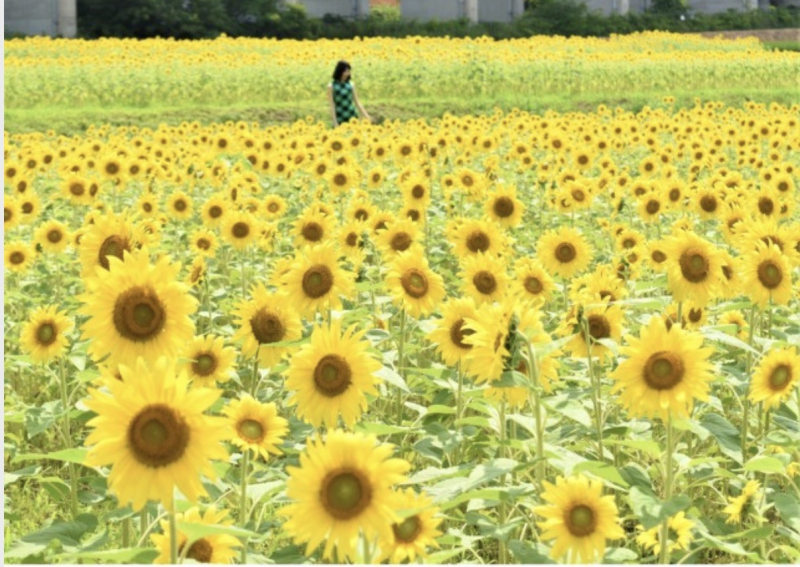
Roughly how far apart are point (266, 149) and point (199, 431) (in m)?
7.36

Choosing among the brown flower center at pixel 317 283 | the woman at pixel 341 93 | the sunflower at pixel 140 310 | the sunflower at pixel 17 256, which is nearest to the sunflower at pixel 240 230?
the sunflower at pixel 17 256

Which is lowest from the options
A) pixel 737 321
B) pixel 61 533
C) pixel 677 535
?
pixel 677 535

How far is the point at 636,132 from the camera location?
35.8ft

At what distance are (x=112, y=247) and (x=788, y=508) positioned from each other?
200 cm

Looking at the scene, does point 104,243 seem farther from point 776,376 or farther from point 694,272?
point 776,376

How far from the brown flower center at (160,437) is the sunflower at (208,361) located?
1.24 meters

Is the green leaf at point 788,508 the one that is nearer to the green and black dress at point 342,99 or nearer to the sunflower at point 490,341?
the sunflower at point 490,341

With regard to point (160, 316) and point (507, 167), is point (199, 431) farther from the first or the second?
point (507, 167)

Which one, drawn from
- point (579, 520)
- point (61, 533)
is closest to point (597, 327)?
point (579, 520)

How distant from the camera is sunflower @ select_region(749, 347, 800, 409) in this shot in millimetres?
3260

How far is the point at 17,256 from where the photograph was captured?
5605mm

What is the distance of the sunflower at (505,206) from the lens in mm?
5555

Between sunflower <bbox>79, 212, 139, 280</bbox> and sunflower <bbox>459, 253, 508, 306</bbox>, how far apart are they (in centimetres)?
105

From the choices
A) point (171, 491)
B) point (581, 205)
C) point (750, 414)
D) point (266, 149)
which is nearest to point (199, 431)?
point (171, 491)
